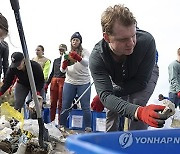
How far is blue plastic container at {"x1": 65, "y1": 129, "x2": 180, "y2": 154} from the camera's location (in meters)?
1.02

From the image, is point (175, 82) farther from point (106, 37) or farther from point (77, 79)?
point (106, 37)

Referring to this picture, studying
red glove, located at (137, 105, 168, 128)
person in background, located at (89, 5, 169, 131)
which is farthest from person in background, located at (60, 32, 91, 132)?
red glove, located at (137, 105, 168, 128)

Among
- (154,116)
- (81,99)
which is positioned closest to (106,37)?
(154,116)

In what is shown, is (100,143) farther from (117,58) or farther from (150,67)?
(150,67)

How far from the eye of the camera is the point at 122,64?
6.68 ft

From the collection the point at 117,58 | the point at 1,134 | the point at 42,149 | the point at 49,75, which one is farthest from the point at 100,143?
the point at 49,75

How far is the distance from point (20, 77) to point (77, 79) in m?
0.63

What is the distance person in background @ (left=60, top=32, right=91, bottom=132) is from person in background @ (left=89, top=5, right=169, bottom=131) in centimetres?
176

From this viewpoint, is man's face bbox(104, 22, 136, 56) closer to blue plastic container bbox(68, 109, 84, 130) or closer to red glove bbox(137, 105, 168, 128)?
red glove bbox(137, 105, 168, 128)

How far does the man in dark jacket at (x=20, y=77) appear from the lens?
3.87 metres

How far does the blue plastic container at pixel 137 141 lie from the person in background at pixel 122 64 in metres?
0.28

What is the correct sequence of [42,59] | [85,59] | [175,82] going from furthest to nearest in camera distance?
[42,59], [175,82], [85,59]

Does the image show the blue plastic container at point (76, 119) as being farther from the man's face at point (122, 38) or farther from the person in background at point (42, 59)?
the man's face at point (122, 38)

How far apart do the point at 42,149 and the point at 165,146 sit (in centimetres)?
152
